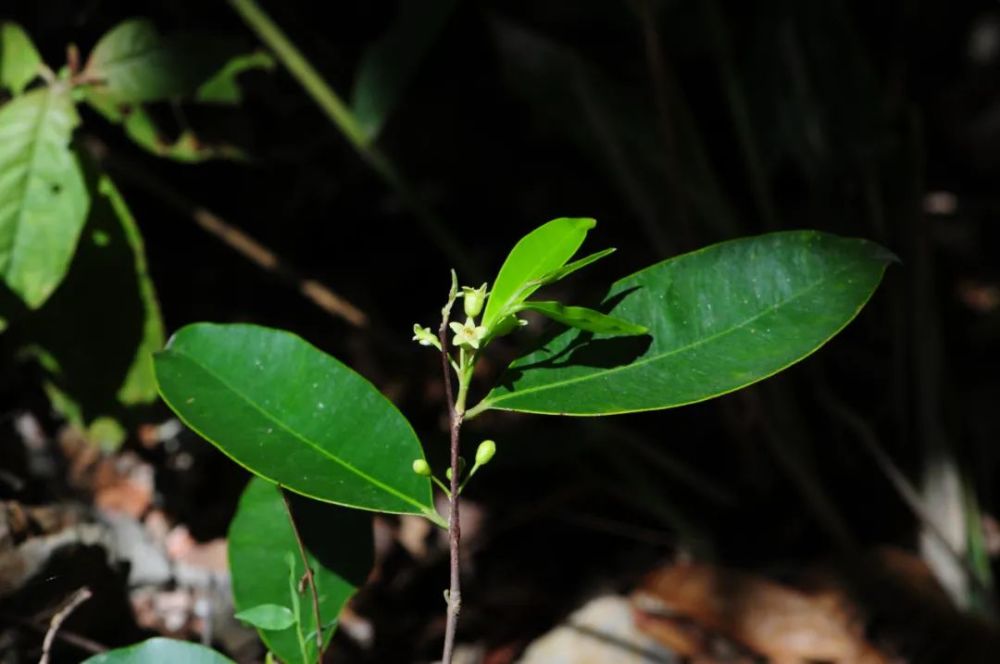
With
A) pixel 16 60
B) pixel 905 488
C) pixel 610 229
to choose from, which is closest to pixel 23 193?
pixel 16 60

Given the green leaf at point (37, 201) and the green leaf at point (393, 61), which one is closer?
the green leaf at point (37, 201)

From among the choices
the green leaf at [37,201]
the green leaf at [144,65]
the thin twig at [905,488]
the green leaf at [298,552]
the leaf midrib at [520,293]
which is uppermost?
the green leaf at [144,65]

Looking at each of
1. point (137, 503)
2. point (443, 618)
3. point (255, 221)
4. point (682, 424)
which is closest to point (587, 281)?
point (682, 424)

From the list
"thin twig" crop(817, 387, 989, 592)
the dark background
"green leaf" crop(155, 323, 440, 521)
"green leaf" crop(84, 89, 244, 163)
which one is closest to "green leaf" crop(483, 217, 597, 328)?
"green leaf" crop(155, 323, 440, 521)

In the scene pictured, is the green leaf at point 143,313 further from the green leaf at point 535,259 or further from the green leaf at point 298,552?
the green leaf at point 535,259

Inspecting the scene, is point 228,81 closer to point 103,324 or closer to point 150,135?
point 150,135

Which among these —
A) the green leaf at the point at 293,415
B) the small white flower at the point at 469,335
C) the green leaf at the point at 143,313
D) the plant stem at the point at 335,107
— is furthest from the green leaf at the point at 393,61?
the small white flower at the point at 469,335

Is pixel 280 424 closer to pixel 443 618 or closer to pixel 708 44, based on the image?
pixel 443 618
